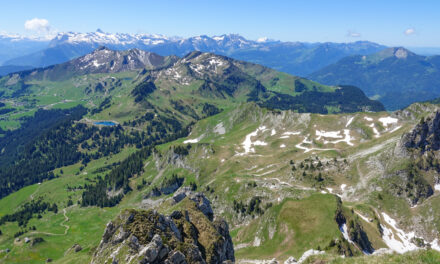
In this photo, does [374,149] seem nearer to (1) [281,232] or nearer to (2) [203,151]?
(1) [281,232]

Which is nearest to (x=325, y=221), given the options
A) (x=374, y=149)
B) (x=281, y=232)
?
(x=281, y=232)

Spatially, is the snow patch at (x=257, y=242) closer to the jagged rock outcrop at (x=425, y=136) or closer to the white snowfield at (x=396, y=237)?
the white snowfield at (x=396, y=237)

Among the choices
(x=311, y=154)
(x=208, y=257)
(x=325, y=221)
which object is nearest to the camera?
(x=208, y=257)

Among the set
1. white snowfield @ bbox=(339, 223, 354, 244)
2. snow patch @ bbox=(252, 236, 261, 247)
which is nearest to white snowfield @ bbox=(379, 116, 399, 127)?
white snowfield @ bbox=(339, 223, 354, 244)

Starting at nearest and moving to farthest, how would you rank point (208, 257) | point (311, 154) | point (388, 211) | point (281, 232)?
point (208, 257) → point (281, 232) → point (388, 211) → point (311, 154)

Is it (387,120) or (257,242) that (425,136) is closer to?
(387,120)

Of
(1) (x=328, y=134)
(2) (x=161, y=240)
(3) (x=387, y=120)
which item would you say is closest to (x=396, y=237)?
(1) (x=328, y=134)

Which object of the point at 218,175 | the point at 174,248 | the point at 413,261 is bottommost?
the point at 218,175

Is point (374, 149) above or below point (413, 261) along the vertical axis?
below
